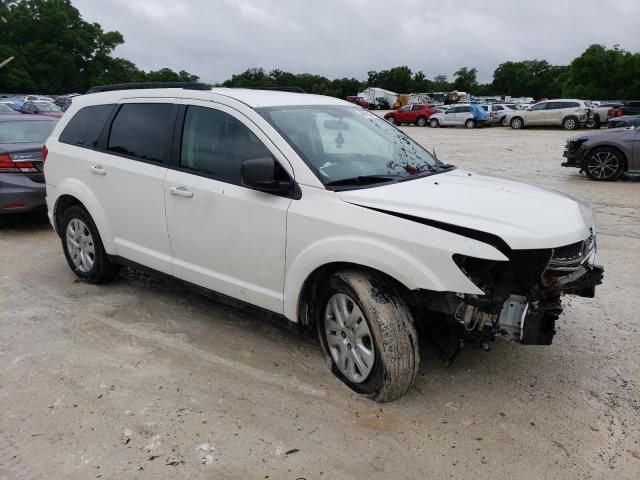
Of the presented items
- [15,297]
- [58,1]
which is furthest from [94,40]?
[15,297]

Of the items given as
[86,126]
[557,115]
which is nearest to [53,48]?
[557,115]

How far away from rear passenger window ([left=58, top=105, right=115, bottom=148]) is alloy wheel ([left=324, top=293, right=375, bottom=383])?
9.08 feet

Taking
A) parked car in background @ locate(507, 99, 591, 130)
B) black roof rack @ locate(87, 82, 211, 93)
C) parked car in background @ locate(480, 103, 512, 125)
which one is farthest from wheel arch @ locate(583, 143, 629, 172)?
parked car in background @ locate(480, 103, 512, 125)

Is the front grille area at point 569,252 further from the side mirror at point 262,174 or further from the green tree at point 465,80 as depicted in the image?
the green tree at point 465,80

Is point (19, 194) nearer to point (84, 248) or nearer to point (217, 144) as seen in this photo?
point (84, 248)

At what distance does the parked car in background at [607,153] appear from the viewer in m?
11.4

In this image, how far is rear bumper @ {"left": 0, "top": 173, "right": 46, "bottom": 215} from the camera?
6.96 m

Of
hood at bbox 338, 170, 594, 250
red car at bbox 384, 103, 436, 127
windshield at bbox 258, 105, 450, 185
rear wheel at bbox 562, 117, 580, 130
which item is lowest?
red car at bbox 384, 103, 436, 127

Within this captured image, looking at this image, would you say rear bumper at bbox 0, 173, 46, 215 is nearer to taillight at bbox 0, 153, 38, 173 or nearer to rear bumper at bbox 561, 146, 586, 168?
taillight at bbox 0, 153, 38, 173

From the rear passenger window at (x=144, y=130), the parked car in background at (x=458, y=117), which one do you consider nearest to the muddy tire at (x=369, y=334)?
the rear passenger window at (x=144, y=130)

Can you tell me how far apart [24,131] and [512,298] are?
7313 mm

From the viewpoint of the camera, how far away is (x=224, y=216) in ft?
Answer: 12.3

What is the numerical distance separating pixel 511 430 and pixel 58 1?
97396 millimetres

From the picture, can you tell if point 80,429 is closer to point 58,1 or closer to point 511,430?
point 511,430
